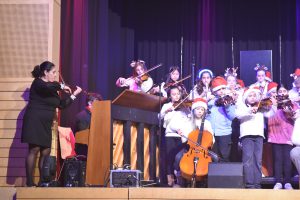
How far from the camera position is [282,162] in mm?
6910

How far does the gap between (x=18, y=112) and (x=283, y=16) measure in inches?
184

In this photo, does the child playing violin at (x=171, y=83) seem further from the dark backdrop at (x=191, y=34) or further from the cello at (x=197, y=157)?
the dark backdrop at (x=191, y=34)

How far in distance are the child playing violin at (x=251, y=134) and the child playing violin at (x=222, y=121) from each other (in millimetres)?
412

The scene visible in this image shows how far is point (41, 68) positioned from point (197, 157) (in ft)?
6.54

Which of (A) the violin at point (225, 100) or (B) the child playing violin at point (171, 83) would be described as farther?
(B) the child playing violin at point (171, 83)

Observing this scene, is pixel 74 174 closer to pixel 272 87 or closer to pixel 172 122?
pixel 172 122

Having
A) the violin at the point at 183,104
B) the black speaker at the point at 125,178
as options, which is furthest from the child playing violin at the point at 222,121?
the black speaker at the point at 125,178

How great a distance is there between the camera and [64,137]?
7.07 metres

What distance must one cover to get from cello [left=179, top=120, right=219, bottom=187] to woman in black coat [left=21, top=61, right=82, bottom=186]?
1470 mm

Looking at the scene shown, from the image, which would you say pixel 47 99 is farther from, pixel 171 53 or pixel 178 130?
pixel 171 53

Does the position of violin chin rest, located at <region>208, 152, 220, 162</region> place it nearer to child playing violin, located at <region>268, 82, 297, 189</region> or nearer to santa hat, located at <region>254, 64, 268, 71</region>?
child playing violin, located at <region>268, 82, 297, 189</region>

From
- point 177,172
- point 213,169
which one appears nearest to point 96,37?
point 177,172

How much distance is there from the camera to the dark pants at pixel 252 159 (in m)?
6.43

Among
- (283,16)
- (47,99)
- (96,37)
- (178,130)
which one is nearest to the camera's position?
(47,99)
